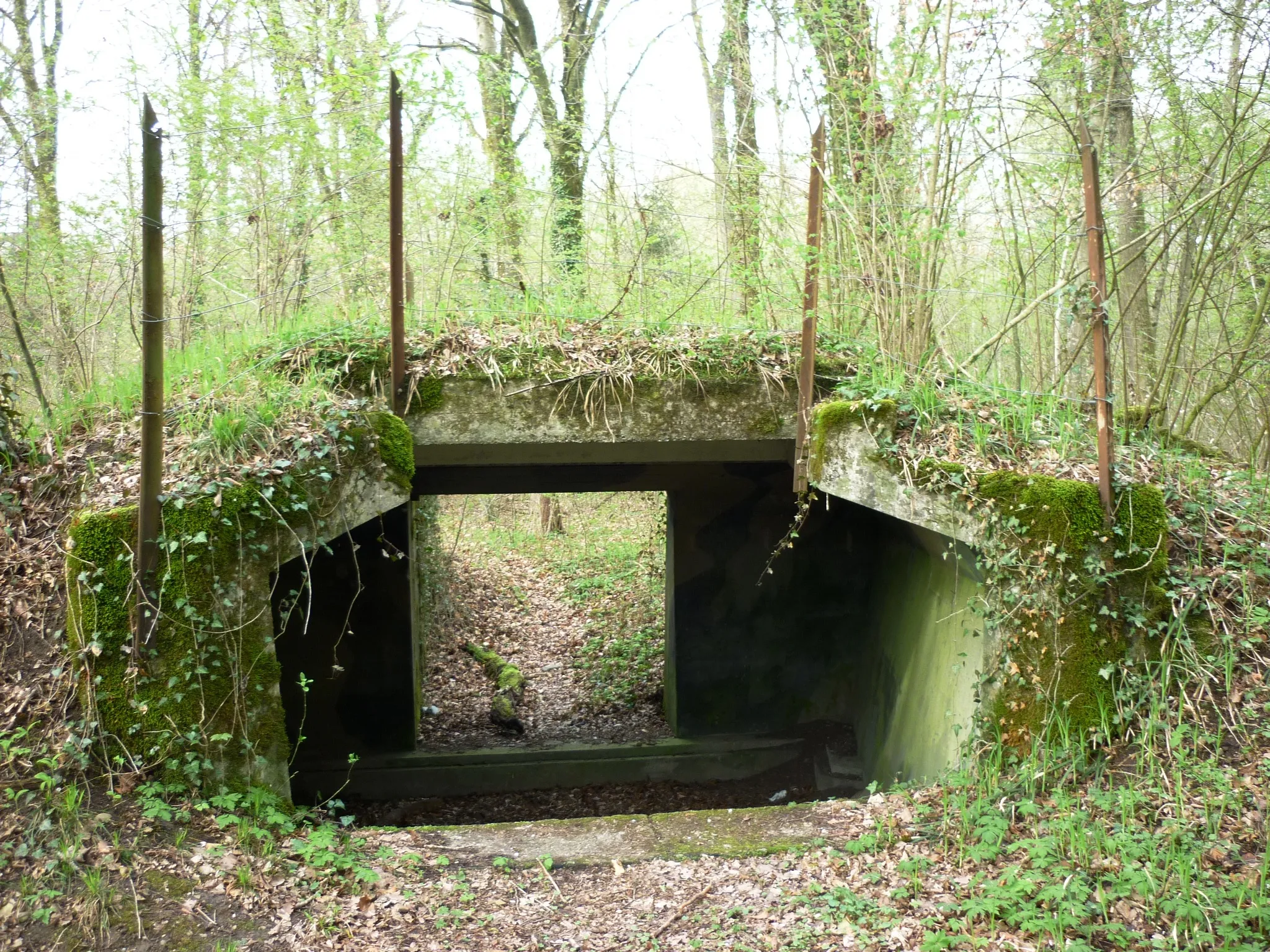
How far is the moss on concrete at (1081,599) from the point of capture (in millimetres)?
4004

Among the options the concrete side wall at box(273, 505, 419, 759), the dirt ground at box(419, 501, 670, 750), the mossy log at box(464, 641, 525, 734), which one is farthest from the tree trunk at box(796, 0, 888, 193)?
the mossy log at box(464, 641, 525, 734)

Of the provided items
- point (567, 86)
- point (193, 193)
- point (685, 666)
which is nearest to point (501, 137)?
point (567, 86)

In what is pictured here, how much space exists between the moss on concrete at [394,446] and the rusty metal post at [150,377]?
1.05 m

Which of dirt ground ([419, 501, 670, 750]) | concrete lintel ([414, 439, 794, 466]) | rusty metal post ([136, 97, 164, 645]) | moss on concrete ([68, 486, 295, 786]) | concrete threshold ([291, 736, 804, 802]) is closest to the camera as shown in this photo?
rusty metal post ([136, 97, 164, 645])

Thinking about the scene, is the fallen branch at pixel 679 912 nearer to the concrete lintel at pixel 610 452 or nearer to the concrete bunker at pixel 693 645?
the concrete lintel at pixel 610 452

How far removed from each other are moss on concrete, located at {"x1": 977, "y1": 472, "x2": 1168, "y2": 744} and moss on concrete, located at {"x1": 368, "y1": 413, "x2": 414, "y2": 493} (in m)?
3.07

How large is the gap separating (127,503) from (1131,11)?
697 centimetres

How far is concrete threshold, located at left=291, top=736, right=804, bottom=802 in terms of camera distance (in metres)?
7.10

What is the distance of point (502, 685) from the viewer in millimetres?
9141

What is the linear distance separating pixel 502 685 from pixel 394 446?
17.4ft

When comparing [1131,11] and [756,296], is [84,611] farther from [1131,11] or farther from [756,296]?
[1131,11]

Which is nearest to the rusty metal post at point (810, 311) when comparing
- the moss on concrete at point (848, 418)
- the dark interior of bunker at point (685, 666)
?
the moss on concrete at point (848, 418)

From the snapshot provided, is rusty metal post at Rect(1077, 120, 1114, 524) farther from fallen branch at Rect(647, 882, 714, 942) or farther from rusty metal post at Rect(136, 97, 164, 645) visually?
rusty metal post at Rect(136, 97, 164, 645)

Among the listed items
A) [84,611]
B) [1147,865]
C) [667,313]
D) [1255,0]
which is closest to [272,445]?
[84,611]
